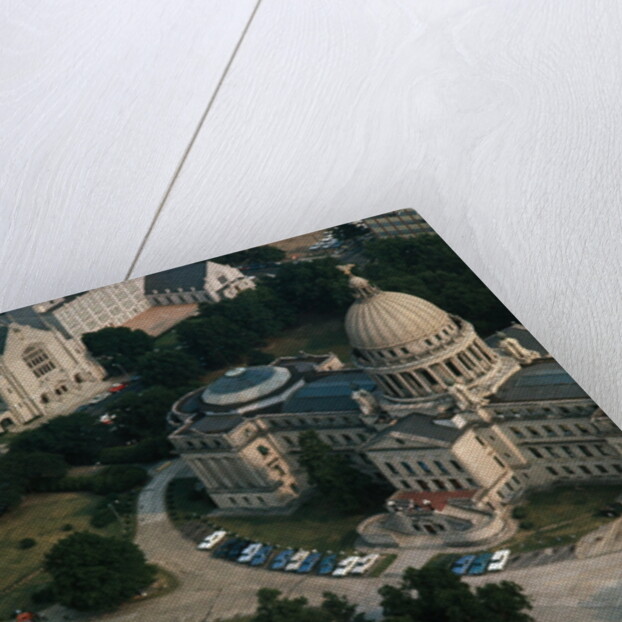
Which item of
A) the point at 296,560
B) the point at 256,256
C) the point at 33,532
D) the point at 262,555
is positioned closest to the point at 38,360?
the point at 33,532

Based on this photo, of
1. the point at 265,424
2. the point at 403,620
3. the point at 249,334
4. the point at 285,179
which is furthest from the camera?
the point at 285,179

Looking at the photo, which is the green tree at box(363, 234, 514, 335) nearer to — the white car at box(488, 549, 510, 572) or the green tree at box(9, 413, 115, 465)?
the white car at box(488, 549, 510, 572)

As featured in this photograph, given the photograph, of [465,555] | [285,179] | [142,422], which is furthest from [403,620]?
[285,179]

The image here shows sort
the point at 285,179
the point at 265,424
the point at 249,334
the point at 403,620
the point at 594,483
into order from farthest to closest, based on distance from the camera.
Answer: the point at 285,179 → the point at 249,334 → the point at 265,424 → the point at 594,483 → the point at 403,620

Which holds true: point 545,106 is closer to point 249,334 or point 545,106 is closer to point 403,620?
point 249,334

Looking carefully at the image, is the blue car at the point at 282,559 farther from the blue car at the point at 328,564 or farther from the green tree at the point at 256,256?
the green tree at the point at 256,256

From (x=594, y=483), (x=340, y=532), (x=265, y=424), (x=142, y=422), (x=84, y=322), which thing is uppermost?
(x=84, y=322)

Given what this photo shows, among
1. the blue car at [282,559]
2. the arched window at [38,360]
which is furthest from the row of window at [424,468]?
the arched window at [38,360]
